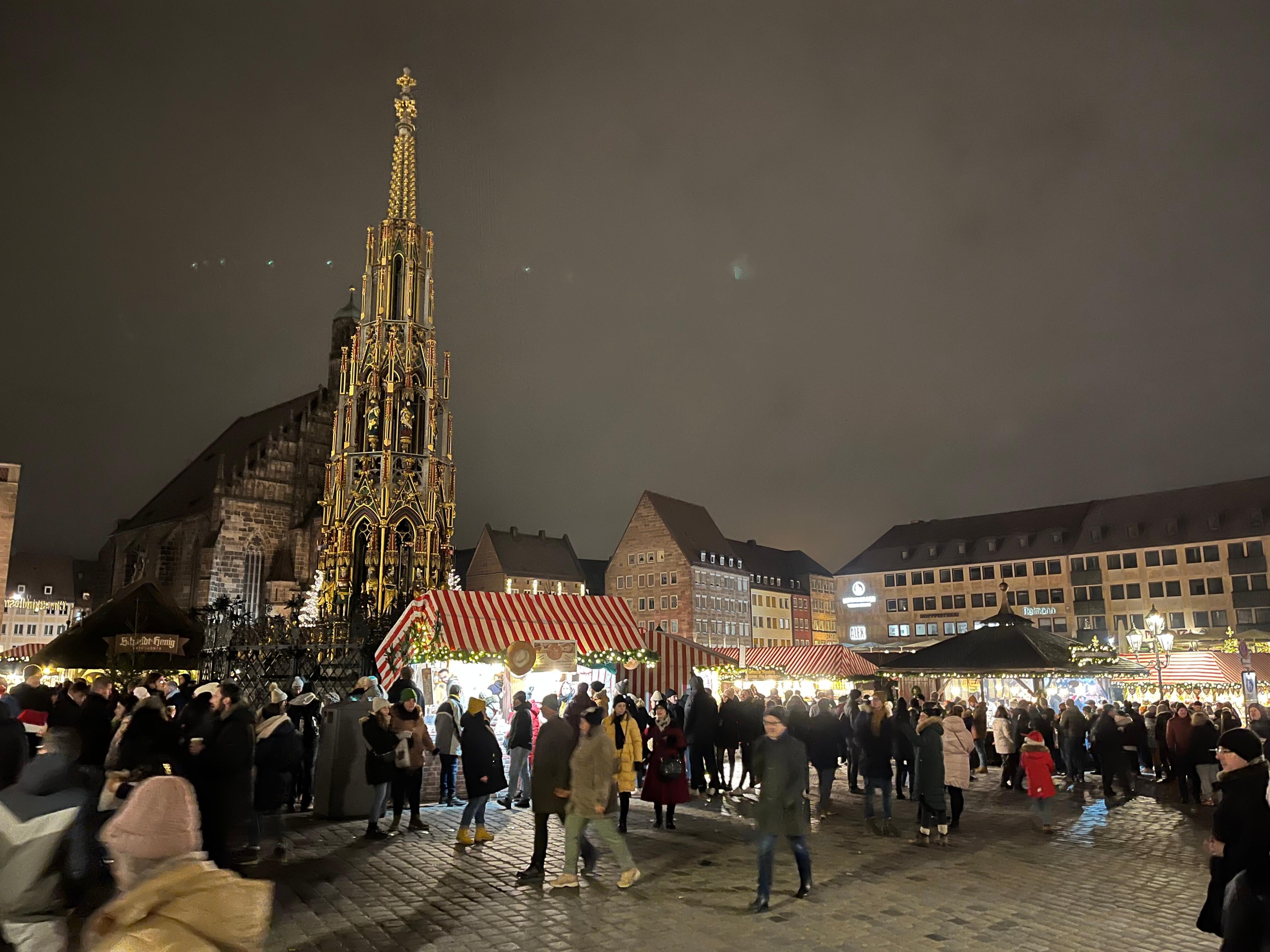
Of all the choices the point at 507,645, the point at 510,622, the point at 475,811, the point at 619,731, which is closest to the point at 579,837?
the point at 475,811

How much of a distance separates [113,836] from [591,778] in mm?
4847

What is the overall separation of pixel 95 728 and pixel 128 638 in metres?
12.6

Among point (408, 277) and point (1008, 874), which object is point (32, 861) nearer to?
point (1008, 874)

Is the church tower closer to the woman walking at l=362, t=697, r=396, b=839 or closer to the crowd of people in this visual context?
the crowd of people

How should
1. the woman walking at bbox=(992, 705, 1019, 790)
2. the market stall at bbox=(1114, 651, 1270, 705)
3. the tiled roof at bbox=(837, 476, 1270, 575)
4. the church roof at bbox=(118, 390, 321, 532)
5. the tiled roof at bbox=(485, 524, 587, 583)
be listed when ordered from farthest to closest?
the tiled roof at bbox=(485, 524, 587, 583), the tiled roof at bbox=(837, 476, 1270, 575), the church roof at bbox=(118, 390, 321, 532), the market stall at bbox=(1114, 651, 1270, 705), the woman walking at bbox=(992, 705, 1019, 790)

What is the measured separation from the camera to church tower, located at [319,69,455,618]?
29.7m

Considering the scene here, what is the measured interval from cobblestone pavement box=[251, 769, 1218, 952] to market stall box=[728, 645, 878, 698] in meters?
14.7

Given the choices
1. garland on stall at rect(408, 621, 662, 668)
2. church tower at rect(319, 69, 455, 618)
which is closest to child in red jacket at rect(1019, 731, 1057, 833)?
garland on stall at rect(408, 621, 662, 668)

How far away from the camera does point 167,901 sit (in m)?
2.57

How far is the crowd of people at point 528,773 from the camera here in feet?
13.3

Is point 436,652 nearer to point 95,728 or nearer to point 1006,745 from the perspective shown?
point 95,728

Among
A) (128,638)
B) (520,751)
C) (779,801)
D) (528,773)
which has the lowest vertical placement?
(528,773)

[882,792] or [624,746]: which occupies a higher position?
[624,746]

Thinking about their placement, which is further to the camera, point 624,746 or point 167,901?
point 624,746
